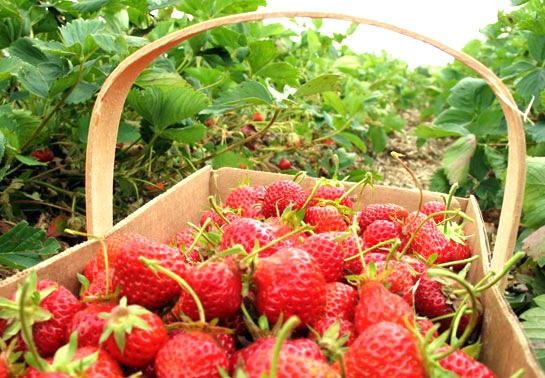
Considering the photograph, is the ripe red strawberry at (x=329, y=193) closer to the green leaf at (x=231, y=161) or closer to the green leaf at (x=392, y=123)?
the green leaf at (x=231, y=161)

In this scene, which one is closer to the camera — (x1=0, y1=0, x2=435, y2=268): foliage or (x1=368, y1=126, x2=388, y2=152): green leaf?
(x1=0, y1=0, x2=435, y2=268): foliage

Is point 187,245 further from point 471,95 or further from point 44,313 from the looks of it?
point 471,95

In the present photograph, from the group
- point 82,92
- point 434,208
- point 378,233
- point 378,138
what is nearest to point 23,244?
point 82,92

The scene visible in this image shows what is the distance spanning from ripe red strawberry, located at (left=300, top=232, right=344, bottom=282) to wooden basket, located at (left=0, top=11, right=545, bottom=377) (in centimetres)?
20

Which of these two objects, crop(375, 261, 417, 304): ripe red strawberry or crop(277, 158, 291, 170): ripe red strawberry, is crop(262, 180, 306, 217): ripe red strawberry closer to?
crop(375, 261, 417, 304): ripe red strawberry

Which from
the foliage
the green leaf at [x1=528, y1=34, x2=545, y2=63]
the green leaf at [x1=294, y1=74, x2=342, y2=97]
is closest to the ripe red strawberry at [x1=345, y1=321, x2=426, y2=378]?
the foliage

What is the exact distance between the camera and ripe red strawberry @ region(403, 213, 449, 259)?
3.45 feet

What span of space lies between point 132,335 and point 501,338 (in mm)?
433

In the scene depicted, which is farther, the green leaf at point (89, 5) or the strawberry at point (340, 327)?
the green leaf at point (89, 5)

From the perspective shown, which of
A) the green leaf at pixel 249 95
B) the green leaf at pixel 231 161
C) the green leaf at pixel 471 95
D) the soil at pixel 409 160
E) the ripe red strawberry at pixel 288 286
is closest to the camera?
the ripe red strawberry at pixel 288 286

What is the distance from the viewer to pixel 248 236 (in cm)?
87

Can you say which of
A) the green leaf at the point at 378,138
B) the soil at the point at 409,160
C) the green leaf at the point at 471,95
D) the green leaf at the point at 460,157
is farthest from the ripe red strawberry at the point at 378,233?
the green leaf at the point at 378,138

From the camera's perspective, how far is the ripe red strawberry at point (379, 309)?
0.79 meters

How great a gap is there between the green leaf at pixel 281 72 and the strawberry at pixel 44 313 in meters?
0.98
